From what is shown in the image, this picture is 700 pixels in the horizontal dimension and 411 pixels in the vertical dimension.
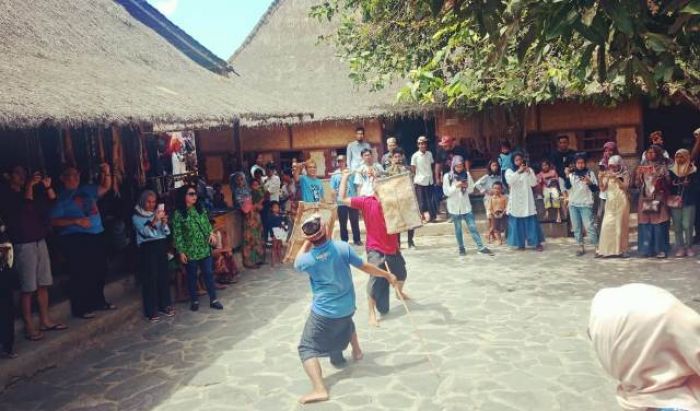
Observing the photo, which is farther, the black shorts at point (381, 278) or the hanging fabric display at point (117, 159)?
the hanging fabric display at point (117, 159)

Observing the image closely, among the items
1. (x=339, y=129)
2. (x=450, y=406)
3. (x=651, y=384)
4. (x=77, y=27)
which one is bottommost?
(x=450, y=406)

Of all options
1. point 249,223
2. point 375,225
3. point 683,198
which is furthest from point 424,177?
point 375,225

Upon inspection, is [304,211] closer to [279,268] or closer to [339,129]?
[279,268]

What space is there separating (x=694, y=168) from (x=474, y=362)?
5.34 m

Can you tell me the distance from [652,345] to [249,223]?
8.14m

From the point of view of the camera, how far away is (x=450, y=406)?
4.60 meters

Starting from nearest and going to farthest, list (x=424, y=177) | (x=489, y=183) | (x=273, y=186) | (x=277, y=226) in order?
1. (x=277, y=226)
2. (x=489, y=183)
3. (x=273, y=186)
4. (x=424, y=177)

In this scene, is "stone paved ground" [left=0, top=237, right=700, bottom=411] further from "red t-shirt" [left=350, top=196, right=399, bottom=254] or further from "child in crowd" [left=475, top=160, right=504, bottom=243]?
"child in crowd" [left=475, top=160, right=504, bottom=243]

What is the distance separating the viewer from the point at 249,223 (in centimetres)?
978

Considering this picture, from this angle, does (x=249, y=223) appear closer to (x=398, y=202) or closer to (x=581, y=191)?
(x=398, y=202)

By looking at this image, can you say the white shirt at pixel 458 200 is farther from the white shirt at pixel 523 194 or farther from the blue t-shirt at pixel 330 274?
the blue t-shirt at pixel 330 274

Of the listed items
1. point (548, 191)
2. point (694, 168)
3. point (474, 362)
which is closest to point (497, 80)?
point (548, 191)

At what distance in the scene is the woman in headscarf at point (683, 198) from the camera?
856cm

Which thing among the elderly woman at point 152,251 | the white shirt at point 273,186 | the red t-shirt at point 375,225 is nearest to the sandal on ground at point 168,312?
the elderly woman at point 152,251
